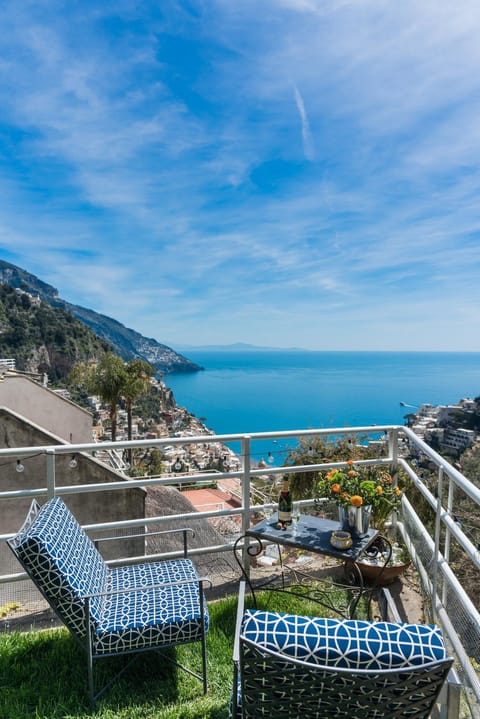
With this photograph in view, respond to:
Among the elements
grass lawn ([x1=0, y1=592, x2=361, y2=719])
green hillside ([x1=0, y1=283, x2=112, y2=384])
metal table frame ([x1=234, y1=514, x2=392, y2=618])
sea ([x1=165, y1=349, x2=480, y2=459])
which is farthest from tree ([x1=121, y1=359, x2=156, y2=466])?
sea ([x1=165, y1=349, x2=480, y2=459])

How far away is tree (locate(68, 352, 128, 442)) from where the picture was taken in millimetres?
21641

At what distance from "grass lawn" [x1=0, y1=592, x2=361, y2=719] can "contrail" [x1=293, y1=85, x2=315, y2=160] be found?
10.8 meters

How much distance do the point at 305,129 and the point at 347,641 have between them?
1432cm

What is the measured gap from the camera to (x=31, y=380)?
1206 centimetres

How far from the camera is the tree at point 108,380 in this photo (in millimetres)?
21641

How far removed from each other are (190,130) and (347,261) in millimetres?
34022

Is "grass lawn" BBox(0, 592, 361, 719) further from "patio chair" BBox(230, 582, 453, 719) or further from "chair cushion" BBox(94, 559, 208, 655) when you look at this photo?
"patio chair" BBox(230, 582, 453, 719)

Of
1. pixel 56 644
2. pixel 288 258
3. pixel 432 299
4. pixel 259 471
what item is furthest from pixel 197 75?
pixel 432 299

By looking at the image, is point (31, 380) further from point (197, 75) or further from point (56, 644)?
point (56, 644)

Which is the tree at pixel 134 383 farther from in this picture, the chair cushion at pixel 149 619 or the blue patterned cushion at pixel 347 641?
the blue patterned cushion at pixel 347 641

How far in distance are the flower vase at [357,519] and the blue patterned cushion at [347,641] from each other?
4.67ft

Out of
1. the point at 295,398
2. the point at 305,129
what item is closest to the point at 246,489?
the point at 305,129

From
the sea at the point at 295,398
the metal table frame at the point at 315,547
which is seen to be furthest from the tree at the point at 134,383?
the sea at the point at 295,398

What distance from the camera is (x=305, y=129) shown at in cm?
1342
